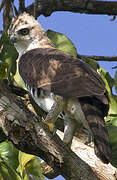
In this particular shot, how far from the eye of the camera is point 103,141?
3844mm

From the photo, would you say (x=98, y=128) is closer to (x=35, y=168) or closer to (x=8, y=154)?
(x=35, y=168)

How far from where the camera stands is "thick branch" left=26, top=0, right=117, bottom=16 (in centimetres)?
648

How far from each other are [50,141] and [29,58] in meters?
1.73

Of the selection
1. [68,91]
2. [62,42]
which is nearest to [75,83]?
[68,91]

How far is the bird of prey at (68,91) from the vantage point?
4052mm

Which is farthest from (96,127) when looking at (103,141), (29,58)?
(29,58)

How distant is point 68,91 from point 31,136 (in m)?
0.89

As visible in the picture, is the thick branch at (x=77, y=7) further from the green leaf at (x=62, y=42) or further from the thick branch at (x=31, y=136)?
the thick branch at (x=31, y=136)

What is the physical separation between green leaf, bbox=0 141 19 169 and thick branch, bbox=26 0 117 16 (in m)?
3.13

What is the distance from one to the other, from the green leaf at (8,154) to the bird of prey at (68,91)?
1.59 ft

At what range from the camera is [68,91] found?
13.8 feet

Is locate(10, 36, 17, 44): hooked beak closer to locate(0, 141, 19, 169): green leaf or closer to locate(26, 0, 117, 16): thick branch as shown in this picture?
locate(26, 0, 117, 16): thick branch

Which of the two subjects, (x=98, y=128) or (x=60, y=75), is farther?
(x=60, y=75)

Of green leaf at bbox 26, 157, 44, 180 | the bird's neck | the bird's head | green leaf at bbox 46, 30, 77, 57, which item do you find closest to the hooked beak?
the bird's head
